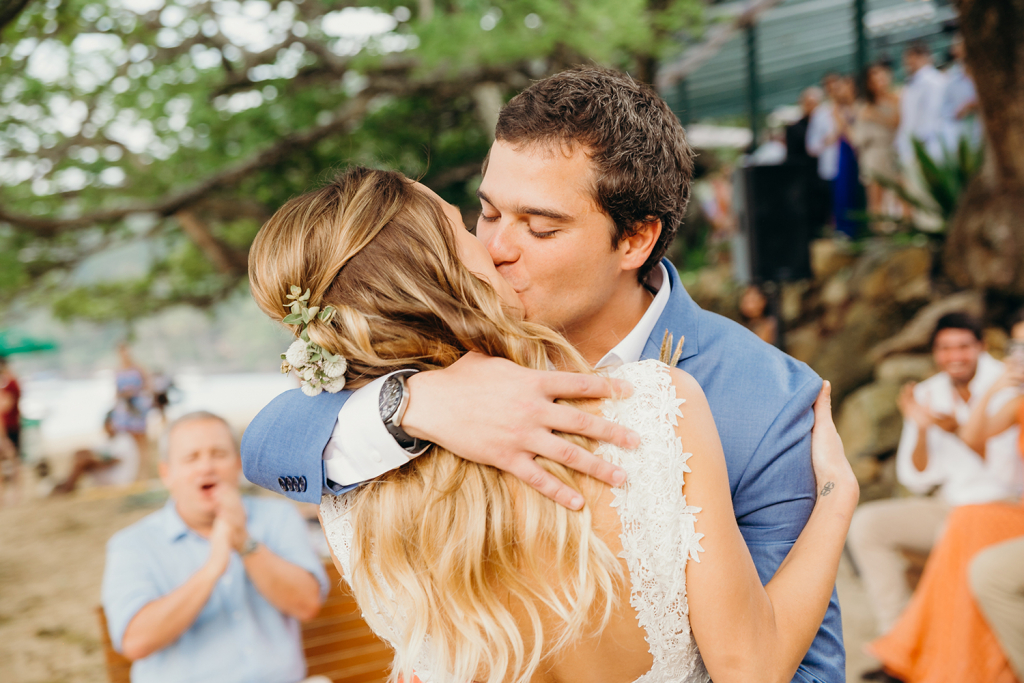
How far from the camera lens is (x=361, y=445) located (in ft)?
4.01

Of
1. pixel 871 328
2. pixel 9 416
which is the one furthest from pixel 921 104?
pixel 9 416

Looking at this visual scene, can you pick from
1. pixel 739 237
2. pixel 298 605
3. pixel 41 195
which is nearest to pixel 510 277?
pixel 298 605

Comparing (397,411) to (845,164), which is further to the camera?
(845,164)

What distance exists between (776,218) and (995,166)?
172 cm

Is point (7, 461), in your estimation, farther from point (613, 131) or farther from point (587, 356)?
point (613, 131)

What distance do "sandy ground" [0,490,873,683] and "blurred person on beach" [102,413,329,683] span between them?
11.1 feet

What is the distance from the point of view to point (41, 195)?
32.8ft

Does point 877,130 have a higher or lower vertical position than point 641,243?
lower

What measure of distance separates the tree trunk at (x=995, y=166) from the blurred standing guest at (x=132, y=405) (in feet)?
34.8

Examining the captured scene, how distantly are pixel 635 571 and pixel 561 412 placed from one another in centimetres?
28

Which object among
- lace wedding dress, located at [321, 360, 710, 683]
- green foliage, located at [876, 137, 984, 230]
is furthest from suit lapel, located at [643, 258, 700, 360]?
green foliage, located at [876, 137, 984, 230]

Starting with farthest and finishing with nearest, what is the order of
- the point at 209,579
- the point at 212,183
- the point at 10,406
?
the point at 10,406 → the point at 212,183 → the point at 209,579

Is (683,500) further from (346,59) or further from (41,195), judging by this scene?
(41,195)

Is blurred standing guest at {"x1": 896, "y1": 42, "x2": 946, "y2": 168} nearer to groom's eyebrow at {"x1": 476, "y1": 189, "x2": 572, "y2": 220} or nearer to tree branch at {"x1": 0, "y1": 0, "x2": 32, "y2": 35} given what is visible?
groom's eyebrow at {"x1": 476, "y1": 189, "x2": 572, "y2": 220}
